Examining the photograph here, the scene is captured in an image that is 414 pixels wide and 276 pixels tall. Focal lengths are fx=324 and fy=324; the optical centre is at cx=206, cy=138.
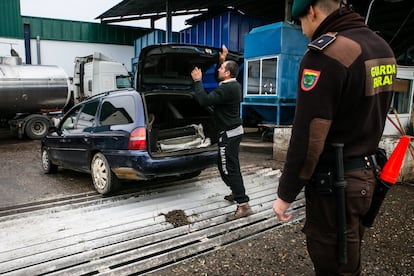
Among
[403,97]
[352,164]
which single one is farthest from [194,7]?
[352,164]

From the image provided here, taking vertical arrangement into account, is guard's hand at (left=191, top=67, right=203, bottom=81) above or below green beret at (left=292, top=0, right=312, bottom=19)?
below

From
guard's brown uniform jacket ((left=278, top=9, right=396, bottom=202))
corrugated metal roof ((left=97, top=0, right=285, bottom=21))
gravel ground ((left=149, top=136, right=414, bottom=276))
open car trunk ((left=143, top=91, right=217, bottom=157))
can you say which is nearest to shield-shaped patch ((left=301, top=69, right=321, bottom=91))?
guard's brown uniform jacket ((left=278, top=9, right=396, bottom=202))

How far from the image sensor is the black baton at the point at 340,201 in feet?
5.06

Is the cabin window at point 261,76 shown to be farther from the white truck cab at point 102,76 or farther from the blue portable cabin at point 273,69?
the white truck cab at point 102,76

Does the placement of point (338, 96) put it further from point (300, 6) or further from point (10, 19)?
point (10, 19)

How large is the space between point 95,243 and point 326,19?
9.48 ft

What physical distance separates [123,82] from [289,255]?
1254 cm

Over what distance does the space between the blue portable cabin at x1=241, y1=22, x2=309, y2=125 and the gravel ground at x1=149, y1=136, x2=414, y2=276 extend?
546 centimetres

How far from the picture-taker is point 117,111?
473 cm

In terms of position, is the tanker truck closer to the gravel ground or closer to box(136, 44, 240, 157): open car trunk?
box(136, 44, 240, 157): open car trunk

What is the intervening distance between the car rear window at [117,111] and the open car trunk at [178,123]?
12.6 inches

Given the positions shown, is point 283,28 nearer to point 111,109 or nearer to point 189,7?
point 111,109

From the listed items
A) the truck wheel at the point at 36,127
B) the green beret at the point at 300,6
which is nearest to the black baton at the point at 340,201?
the green beret at the point at 300,6

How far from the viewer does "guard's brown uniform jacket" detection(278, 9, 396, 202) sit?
145cm
